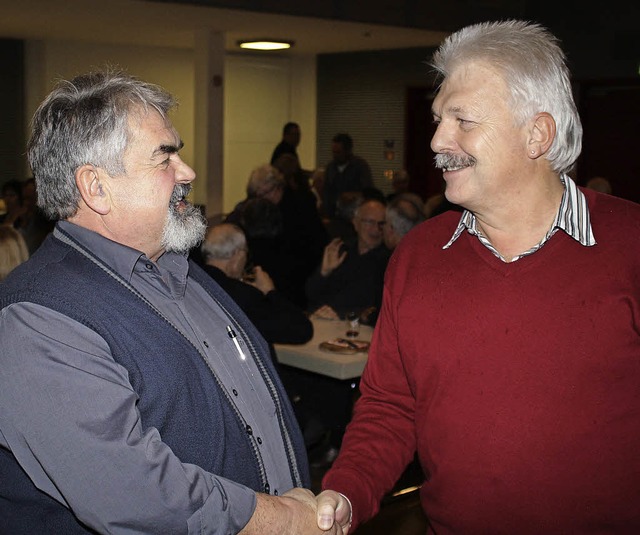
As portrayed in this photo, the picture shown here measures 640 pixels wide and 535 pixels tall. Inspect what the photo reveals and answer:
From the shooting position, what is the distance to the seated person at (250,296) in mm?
4195

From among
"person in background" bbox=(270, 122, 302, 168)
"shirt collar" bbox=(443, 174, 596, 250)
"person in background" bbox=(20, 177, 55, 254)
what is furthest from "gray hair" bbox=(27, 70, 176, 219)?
"person in background" bbox=(270, 122, 302, 168)

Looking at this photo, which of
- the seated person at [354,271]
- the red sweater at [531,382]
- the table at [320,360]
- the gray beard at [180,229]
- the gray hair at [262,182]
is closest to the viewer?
the red sweater at [531,382]

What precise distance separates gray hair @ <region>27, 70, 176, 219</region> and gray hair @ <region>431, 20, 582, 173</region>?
2.54ft

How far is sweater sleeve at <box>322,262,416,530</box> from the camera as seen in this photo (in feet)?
6.90

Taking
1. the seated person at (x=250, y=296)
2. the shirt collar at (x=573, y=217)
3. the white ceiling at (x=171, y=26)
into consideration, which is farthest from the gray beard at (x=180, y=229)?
the white ceiling at (x=171, y=26)

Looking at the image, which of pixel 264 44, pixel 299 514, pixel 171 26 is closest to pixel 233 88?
pixel 264 44

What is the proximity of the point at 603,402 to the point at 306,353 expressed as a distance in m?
2.72

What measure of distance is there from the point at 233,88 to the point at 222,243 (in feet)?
29.8

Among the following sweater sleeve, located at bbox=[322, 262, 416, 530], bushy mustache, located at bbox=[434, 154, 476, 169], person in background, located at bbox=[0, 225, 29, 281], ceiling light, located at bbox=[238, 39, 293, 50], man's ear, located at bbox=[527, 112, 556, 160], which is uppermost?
ceiling light, located at bbox=[238, 39, 293, 50]

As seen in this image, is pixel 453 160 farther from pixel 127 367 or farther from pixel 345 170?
pixel 345 170

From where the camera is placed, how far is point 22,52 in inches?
465

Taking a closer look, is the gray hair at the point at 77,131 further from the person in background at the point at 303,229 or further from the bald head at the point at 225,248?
the person in background at the point at 303,229

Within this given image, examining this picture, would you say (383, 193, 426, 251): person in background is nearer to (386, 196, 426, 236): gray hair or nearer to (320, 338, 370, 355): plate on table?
(386, 196, 426, 236): gray hair

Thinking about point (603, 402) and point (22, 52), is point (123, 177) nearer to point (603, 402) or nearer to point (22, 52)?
point (603, 402)
